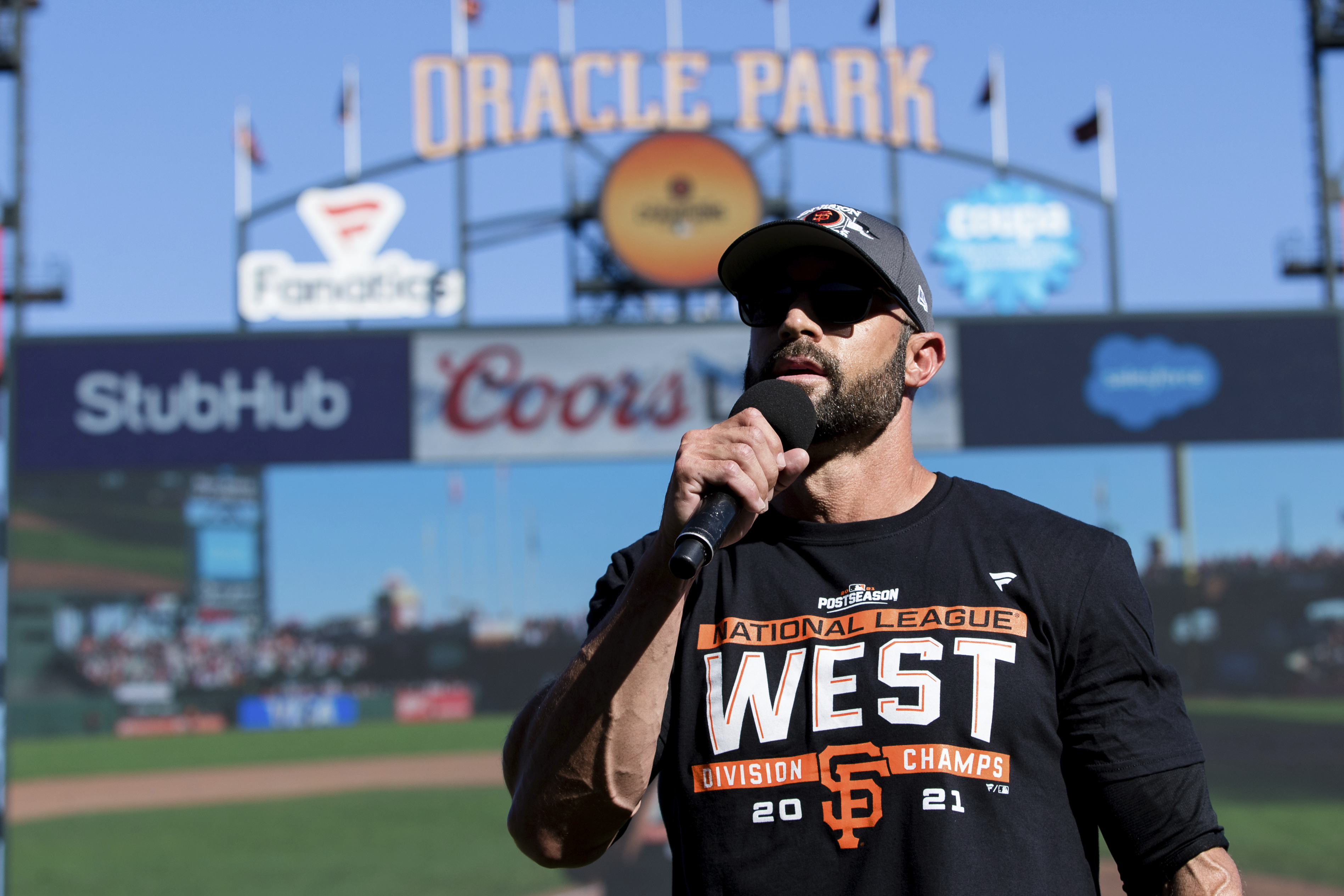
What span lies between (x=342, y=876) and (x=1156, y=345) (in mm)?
9475

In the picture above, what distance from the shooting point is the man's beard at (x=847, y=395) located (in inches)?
80.2

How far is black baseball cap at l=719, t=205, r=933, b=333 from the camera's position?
204cm

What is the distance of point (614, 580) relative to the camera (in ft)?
6.77

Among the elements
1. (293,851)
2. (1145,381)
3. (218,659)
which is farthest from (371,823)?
(1145,381)

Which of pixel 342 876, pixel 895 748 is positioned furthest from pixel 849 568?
pixel 342 876

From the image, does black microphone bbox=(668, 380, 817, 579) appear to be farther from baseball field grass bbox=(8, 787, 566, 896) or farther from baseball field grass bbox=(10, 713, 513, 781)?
baseball field grass bbox=(10, 713, 513, 781)

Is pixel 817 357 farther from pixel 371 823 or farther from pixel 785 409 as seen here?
pixel 371 823

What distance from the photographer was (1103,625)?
6.07 ft

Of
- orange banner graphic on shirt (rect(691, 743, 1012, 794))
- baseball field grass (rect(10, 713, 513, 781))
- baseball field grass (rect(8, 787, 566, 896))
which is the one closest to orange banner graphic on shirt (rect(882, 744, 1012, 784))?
orange banner graphic on shirt (rect(691, 743, 1012, 794))

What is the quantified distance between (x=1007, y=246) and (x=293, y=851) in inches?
410

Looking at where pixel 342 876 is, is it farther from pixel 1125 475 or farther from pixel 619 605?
pixel 619 605

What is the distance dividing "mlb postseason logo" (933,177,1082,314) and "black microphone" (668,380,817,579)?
12.9 meters

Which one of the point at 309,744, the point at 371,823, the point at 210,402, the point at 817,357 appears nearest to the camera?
the point at 817,357

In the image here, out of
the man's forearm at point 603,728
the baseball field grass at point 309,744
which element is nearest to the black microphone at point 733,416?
the man's forearm at point 603,728
